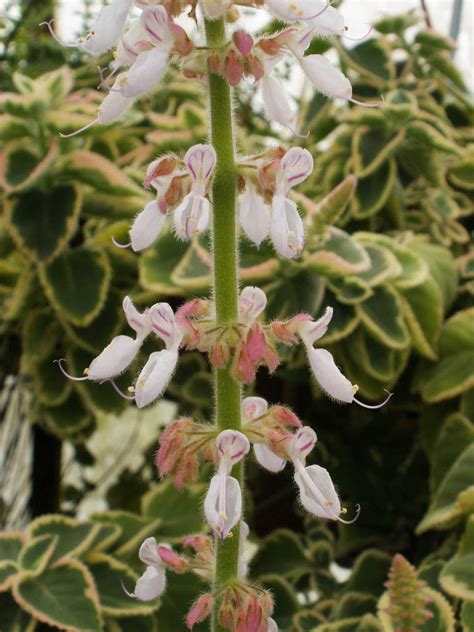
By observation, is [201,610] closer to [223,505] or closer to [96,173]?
[223,505]

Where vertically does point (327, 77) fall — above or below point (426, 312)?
above

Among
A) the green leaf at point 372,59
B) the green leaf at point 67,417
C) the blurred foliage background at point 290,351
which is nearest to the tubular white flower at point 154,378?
the blurred foliage background at point 290,351

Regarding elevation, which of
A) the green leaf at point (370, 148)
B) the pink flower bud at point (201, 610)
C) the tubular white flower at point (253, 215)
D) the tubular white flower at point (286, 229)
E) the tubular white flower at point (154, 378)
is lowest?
the green leaf at point (370, 148)

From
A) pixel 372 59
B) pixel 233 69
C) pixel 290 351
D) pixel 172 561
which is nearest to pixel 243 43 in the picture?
pixel 233 69

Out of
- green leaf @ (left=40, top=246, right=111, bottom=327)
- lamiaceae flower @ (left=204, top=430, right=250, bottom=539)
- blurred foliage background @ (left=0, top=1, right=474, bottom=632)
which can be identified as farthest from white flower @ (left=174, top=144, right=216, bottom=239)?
green leaf @ (left=40, top=246, right=111, bottom=327)

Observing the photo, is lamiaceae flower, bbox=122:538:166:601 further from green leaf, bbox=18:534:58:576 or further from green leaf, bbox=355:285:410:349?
green leaf, bbox=355:285:410:349

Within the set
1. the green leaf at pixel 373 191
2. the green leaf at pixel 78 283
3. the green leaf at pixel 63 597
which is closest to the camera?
the green leaf at pixel 63 597

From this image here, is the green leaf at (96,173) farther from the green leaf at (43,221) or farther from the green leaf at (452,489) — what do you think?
the green leaf at (452,489)
